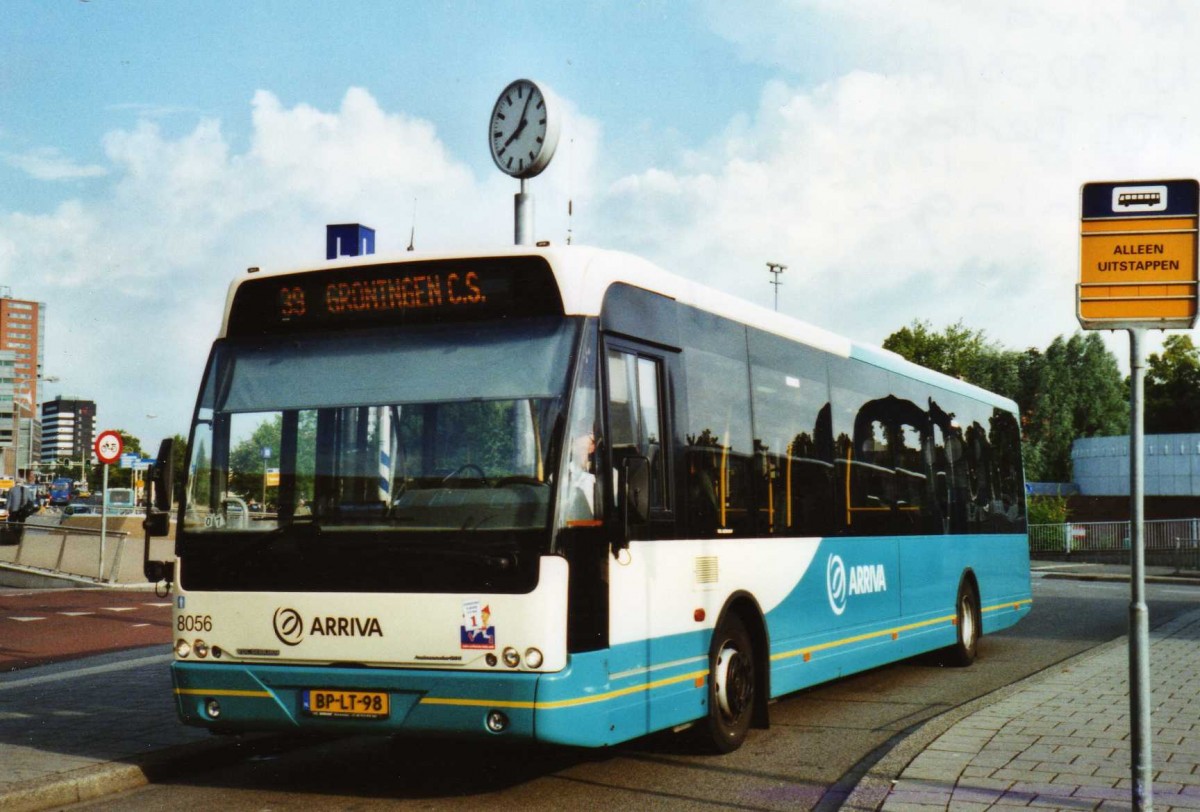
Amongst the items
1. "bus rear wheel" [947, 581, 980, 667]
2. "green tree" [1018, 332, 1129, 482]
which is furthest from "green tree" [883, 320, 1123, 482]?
"bus rear wheel" [947, 581, 980, 667]

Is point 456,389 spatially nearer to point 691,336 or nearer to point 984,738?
point 691,336

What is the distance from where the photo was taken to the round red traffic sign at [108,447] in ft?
86.7

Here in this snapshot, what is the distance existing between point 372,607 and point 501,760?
6.48ft

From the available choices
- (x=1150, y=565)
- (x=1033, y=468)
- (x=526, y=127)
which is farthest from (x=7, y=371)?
(x=526, y=127)

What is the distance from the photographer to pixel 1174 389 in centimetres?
9538

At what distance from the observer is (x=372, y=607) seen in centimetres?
718

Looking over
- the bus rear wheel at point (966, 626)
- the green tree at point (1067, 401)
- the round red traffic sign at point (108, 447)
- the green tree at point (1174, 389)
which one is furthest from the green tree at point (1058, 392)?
the bus rear wheel at point (966, 626)

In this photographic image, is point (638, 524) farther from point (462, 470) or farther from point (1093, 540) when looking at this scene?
point (1093, 540)

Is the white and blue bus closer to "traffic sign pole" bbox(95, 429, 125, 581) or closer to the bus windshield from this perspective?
the bus windshield

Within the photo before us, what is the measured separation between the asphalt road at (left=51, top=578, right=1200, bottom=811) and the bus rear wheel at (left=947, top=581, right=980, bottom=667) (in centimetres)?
281

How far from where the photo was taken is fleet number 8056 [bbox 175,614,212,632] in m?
7.64

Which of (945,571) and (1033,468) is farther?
(1033,468)

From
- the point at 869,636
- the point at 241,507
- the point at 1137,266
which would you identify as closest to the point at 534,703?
the point at 241,507

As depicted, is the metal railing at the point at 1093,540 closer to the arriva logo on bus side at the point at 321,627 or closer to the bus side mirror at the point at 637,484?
the bus side mirror at the point at 637,484
